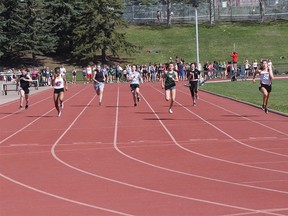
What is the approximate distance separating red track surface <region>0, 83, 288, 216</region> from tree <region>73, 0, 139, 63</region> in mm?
48292

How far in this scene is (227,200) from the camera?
8969mm

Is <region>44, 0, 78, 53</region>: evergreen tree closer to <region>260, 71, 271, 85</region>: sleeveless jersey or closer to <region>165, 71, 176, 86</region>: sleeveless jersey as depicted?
<region>165, 71, 176, 86</region>: sleeveless jersey

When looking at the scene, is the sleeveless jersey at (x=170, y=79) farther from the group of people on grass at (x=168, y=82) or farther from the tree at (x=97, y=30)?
the tree at (x=97, y=30)

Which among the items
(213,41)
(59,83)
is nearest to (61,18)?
(213,41)

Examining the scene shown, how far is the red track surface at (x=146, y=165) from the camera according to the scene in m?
8.87

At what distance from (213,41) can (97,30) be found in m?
17.7

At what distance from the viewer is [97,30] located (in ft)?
237

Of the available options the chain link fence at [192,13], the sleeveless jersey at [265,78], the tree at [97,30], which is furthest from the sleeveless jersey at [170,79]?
the chain link fence at [192,13]

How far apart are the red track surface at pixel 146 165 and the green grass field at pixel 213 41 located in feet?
179

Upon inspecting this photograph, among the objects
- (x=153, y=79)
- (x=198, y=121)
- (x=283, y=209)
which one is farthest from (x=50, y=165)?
(x=153, y=79)

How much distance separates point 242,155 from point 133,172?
9.44 ft

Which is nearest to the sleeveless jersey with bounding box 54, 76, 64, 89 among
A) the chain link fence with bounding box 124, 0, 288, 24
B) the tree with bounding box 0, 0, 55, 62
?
the tree with bounding box 0, 0, 55, 62

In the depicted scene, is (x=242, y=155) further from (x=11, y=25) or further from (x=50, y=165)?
(x=11, y=25)

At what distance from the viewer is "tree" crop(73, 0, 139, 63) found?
71.3 meters
